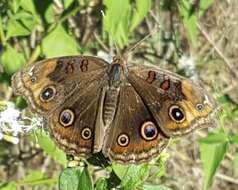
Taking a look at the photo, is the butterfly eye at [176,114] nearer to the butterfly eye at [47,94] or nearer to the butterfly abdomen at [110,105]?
the butterfly abdomen at [110,105]

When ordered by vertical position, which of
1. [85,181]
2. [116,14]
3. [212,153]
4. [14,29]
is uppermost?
[14,29]

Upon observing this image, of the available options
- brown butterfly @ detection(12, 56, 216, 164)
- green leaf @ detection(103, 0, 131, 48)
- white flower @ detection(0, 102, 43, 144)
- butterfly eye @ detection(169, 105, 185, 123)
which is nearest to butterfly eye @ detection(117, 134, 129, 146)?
brown butterfly @ detection(12, 56, 216, 164)

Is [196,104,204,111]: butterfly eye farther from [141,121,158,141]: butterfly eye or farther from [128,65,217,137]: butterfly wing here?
[141,121,158,141]: butterfly eye

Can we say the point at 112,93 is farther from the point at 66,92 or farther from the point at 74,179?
the point at 74,179

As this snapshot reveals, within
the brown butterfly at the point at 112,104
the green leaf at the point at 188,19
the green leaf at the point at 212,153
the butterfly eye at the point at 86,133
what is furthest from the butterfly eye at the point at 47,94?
the green leaf at the point at 188,19

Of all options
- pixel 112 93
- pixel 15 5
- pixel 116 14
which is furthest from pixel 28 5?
pixel 112 93

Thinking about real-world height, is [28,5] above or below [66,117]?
above

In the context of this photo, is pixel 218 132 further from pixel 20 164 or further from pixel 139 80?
pixel 20 164
